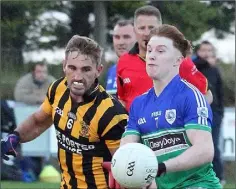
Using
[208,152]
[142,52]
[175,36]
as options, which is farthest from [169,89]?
[142,52]

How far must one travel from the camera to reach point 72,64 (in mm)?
5922

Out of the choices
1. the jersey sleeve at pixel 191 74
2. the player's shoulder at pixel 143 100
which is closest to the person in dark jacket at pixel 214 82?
the jersey sleeve at pixel 191 74

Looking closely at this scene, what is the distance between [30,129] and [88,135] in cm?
71

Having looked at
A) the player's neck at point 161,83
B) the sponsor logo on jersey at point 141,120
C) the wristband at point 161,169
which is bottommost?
the wristband at point 161,169

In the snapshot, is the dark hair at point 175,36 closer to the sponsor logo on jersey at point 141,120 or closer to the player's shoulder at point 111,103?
the sponsor logo on jersey at point 141,120

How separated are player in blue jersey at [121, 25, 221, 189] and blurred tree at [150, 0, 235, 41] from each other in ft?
31.5

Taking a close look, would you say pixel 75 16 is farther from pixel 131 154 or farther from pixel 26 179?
pixel 131 154

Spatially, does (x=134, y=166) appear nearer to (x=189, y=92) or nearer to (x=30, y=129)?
(x=189, y=92)

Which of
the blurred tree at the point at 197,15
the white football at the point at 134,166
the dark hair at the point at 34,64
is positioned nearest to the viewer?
the white football at the point at 134,166

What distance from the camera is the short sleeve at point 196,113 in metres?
5.00

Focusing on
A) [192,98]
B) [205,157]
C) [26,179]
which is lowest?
[26,179]

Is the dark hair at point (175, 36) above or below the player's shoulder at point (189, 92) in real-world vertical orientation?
above

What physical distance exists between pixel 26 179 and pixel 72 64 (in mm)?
7462

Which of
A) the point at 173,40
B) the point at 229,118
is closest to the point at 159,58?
the point at 173,40
